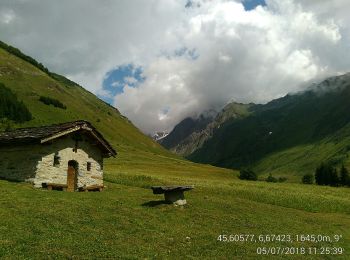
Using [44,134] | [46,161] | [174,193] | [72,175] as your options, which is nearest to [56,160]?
[46,161]

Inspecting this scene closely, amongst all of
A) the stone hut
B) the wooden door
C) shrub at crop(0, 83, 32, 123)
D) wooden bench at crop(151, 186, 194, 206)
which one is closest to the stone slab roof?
the stone hut

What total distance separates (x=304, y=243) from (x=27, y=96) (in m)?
185

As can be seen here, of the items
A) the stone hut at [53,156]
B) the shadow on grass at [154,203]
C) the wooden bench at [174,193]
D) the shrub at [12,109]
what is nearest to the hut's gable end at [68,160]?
the stone hut at [53,156]

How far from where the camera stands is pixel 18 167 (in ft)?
125

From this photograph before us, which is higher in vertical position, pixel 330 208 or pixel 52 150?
pixel 52 150

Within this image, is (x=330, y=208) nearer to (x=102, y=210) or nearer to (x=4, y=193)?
(x=102, y=210)

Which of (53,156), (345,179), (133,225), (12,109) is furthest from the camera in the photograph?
(12,109)

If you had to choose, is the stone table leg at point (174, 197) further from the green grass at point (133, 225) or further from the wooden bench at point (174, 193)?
the green grass at point (133, 225)

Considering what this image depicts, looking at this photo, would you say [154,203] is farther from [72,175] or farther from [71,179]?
[72,175]

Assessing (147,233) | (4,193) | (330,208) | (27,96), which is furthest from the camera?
(27,96)

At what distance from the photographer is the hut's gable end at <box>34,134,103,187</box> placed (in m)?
37.7

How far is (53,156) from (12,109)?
400ft

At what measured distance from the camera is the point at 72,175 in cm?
4103

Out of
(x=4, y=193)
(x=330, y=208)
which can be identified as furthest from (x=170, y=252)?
(x=330, y=208)
